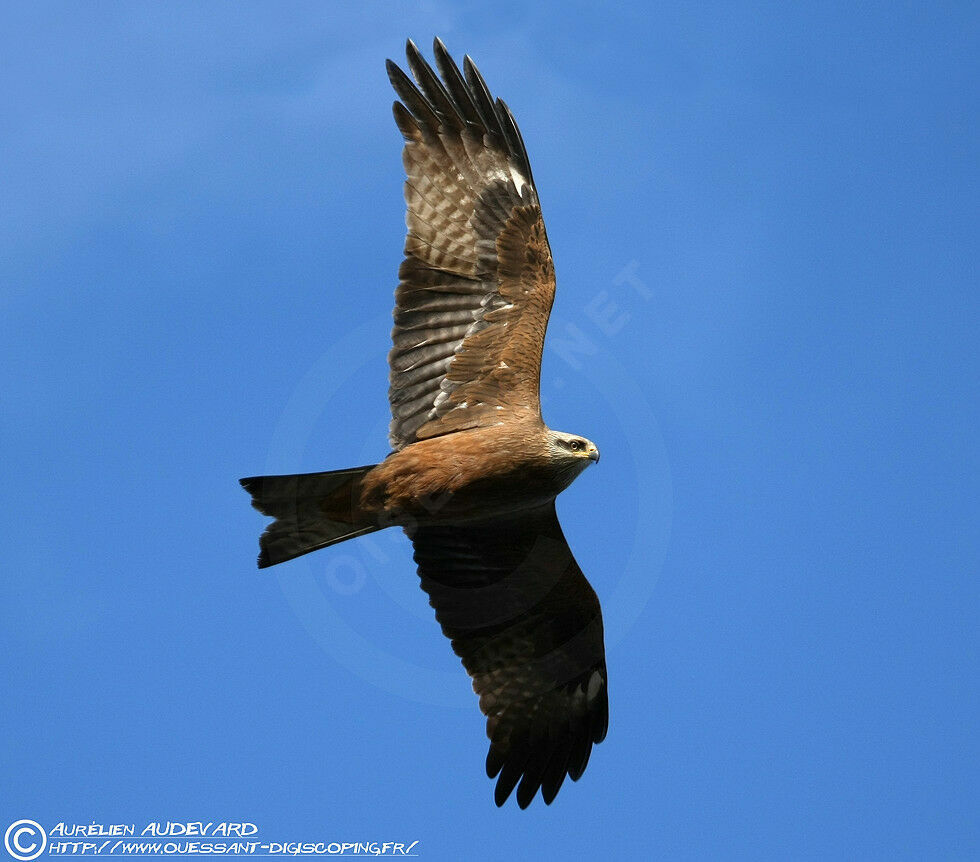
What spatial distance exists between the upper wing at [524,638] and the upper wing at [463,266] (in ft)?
3.55

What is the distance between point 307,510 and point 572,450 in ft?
6.50

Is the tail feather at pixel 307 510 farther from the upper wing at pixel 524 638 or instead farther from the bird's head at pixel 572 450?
the bird's head at pixel 572 450

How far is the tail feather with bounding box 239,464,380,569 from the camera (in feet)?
26.4

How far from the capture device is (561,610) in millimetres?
9219

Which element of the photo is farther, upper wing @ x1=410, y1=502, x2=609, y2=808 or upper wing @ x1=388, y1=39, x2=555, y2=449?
upper wing @ x1=410, y1=502, x2=609, y2=808

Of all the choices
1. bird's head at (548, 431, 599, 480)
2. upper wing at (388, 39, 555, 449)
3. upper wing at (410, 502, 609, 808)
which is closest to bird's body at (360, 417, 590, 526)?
bird's head at (548, 431, 599, 480)

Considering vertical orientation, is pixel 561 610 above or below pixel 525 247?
below

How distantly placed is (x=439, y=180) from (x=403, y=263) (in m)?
0.79

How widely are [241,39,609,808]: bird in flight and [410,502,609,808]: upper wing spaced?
0.04ft

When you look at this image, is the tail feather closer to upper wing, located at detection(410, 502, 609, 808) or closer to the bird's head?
upper wing, located at detection(410, 502, 609, 808)

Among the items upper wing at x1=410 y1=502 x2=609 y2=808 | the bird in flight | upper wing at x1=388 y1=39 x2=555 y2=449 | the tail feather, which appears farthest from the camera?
upper wing at x1=410 y1=502 x2=609 y2=808

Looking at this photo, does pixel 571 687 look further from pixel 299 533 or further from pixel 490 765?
pixel 299 533

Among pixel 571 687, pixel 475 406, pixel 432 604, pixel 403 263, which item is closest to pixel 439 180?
pixel 403 263

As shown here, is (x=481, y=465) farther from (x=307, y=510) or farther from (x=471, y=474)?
(x=307, y=510)
